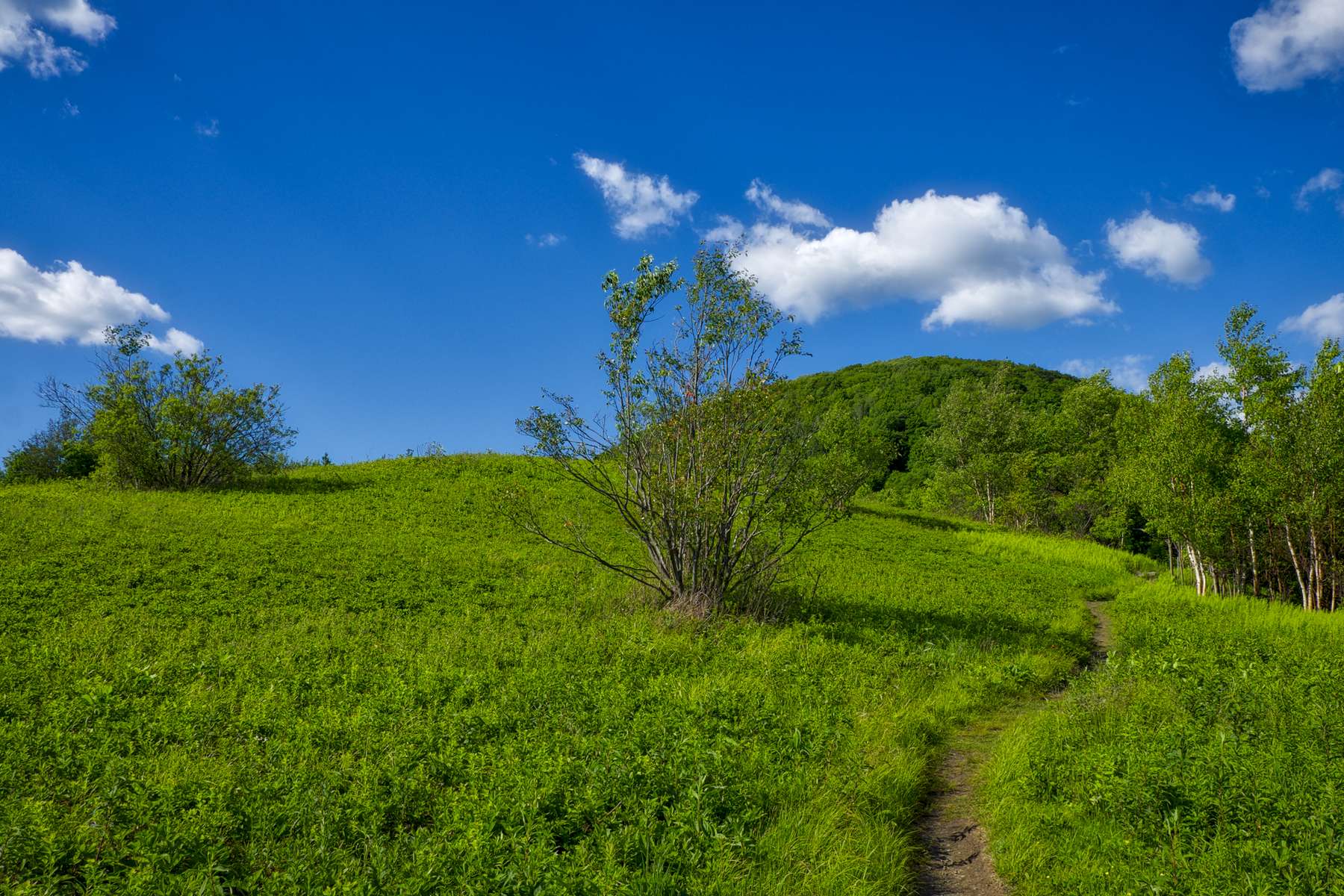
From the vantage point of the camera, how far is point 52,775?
6.38 metres

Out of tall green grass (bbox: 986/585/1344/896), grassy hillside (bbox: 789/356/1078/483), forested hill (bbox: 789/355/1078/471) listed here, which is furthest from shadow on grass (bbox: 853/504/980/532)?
grassy hillside (bbox: 789/356/1078/483)

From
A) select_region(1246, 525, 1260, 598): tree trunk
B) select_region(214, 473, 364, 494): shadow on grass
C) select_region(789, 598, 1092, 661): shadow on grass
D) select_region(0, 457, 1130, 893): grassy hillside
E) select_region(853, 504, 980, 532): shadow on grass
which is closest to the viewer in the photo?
select_region(0, 457, 1130, 893): grassy hillside

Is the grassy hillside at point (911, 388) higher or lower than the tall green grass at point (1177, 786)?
higher

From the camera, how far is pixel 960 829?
687cm

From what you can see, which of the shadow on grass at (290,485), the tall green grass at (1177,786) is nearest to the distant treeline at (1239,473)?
the tall green grass at (1177,786)

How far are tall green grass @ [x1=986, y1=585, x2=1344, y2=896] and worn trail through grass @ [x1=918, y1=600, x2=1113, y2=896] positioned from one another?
21 cm

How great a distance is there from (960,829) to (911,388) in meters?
90.5

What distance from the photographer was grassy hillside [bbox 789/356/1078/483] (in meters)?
81.8

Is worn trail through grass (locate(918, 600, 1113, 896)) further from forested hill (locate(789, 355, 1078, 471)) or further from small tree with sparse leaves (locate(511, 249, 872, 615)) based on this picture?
forested hill (locate(789, 355, 1078, 471))

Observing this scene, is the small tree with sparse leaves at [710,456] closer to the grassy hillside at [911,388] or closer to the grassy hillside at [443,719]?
the grassy hillside at [443,719]

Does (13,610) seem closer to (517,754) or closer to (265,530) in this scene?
→ (265,530)

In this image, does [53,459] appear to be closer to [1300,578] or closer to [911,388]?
[1300,578]

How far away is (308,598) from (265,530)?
6.93 metres

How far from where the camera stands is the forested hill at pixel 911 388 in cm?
8194
